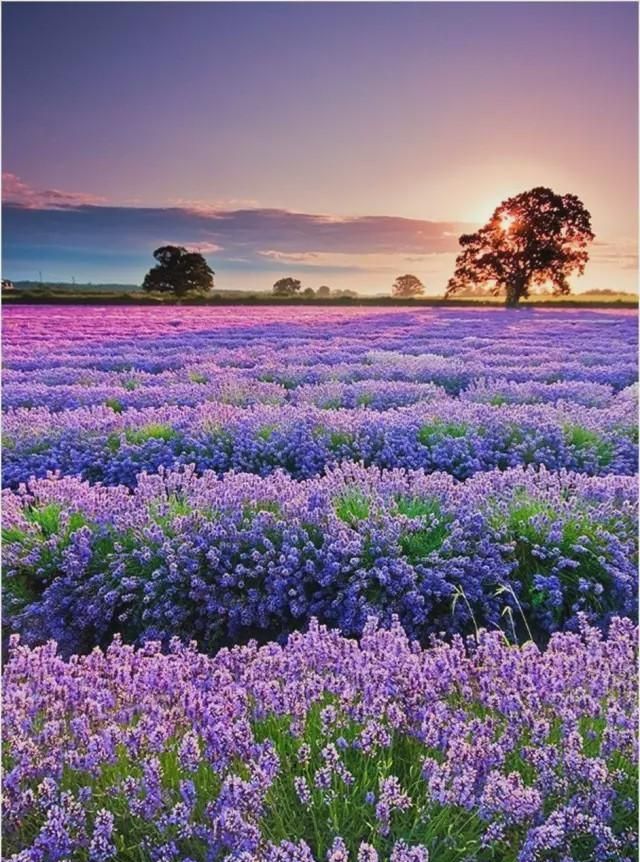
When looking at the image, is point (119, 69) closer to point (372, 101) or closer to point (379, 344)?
point (372, 101)

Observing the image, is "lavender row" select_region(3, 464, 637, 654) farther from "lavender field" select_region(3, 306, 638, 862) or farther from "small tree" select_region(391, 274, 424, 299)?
"small tree" select_region(391, 274, 424, 299)

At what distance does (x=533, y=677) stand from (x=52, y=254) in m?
2.94

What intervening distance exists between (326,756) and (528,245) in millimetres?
3902

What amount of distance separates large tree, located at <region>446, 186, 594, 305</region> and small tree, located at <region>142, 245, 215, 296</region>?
4.41 feet

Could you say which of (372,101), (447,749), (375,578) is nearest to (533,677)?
(447,749)

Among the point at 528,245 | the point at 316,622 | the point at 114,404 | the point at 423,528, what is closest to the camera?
the point at 316,622

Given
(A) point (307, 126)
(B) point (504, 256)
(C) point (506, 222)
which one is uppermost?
(A) point (307, 126)

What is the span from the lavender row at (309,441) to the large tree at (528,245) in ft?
2.91

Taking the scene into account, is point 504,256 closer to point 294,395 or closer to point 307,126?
point 307,126

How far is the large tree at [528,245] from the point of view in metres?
4.09

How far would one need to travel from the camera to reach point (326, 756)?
1.46 m

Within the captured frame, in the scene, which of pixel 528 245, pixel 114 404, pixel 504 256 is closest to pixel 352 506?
pixel 504 256

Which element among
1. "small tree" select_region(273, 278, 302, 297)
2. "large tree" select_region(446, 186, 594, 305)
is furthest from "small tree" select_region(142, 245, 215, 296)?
"large tree" select_region(446, 186, 594, 305)

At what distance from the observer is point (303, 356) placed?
8.31 m
